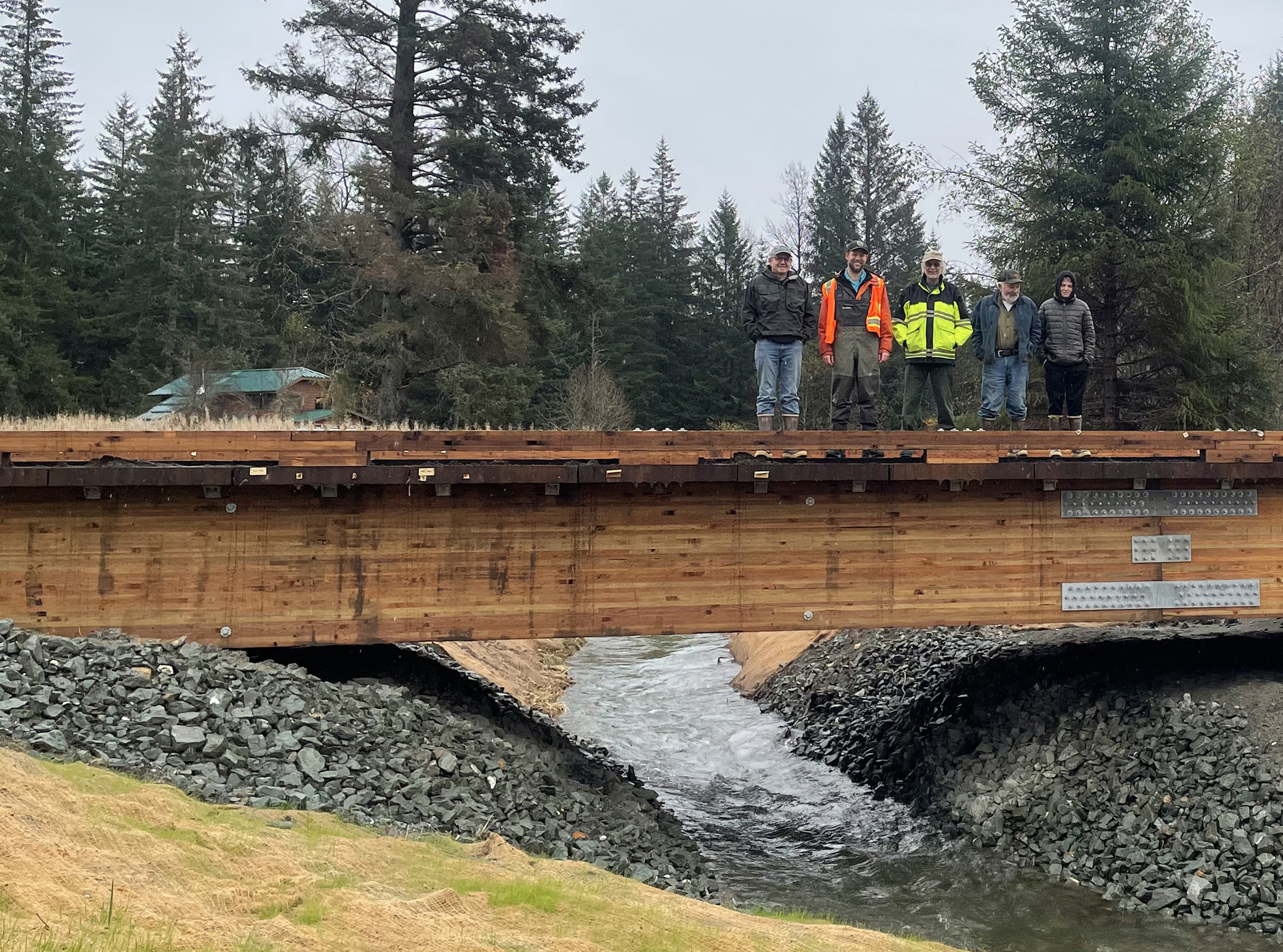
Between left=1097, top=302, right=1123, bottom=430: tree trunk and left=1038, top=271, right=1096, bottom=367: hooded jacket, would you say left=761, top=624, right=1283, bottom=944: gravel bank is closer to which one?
left=1038, top=271, right=1096, bottom=367: hooded jacket

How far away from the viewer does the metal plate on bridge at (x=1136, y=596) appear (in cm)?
1159

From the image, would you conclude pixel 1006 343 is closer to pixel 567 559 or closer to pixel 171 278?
pixel 567 559

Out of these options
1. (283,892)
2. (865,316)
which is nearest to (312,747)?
(283,892)

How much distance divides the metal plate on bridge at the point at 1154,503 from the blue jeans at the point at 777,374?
3508mm

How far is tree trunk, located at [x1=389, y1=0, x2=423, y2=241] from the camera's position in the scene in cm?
2305

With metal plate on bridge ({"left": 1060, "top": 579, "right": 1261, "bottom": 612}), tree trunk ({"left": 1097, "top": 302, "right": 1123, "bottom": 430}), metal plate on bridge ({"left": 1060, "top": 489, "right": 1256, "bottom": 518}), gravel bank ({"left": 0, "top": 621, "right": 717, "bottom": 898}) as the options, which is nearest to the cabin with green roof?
gravel bank ({"left": 0, "top": 621, "right": 717, "bottom": 898})

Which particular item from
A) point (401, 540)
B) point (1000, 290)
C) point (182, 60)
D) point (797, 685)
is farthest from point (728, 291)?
point (401, 540)

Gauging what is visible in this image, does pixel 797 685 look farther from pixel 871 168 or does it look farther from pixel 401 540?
pixel 871 168

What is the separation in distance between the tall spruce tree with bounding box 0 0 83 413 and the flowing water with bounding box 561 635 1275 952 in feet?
85.6

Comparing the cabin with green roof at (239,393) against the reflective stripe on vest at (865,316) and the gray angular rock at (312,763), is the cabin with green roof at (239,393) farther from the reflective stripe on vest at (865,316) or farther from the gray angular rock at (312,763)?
the gray angular rock at (312,763)

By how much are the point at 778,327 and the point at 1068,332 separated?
14.0 ft

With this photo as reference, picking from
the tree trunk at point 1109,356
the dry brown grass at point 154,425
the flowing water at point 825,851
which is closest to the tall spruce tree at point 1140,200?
the tree trunk at point 1109,356

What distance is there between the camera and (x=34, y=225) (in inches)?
1441

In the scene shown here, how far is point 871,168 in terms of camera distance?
56.0 m
